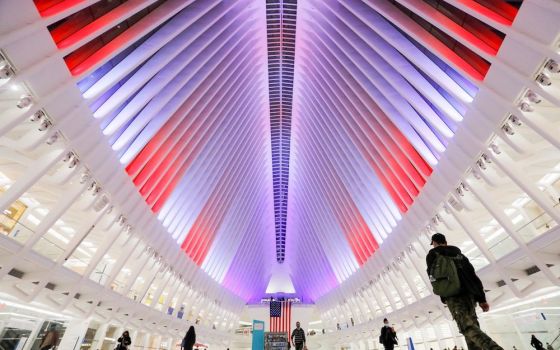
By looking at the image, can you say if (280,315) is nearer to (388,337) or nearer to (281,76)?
(281,76)

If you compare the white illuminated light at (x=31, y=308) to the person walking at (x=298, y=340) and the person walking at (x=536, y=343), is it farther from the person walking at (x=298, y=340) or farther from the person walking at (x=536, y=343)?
the person walking at (x=536, y=343)

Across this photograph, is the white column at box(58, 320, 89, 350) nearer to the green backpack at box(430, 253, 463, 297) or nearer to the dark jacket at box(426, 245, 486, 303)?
the green backpack at box(430, 253, 463, 297)

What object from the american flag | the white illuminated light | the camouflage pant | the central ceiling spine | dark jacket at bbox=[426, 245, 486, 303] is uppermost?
the central ceiling spine

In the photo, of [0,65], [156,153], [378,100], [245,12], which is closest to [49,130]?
[0,65]

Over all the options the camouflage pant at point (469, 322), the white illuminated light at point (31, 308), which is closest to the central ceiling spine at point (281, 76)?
the camouflage pant at point (469, 322)

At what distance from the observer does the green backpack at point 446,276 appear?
3.91 metres

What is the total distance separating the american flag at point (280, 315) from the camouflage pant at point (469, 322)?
4710cm

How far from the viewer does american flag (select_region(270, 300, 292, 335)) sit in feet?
154

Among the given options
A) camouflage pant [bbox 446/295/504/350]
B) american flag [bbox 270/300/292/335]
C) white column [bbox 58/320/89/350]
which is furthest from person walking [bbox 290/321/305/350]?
american flag [bbox 270/300/292/335]

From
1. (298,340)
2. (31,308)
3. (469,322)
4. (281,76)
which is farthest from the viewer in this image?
(281,76)

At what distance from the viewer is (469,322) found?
3.79 meters

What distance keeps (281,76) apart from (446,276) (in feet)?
65.3

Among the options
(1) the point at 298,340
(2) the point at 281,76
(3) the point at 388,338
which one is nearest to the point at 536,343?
(3) the point at 388,338

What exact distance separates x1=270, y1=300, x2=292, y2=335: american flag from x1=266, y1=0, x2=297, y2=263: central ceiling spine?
2263 cm
